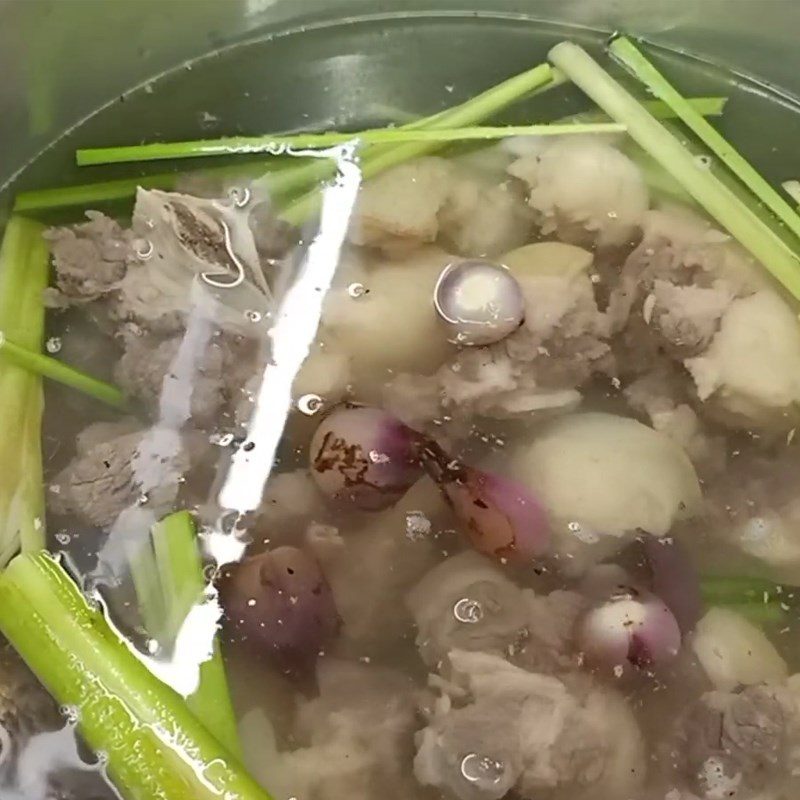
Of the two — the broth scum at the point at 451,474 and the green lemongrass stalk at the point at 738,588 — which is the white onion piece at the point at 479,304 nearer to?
the broth scum at the point at 451,474

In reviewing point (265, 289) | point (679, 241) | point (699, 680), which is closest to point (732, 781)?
point (699, 680)

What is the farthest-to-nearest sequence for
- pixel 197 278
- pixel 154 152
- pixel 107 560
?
1. pixel 154 152
2. pixel 197 278
3. pixel 107 560

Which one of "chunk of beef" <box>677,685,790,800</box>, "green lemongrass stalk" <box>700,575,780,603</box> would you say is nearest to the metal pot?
"green lemongrass stalk" <box>700,575,780,603</box>

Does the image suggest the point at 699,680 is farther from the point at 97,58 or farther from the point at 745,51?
the point at 97,58

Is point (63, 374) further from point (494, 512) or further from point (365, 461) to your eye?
point (494, 512)

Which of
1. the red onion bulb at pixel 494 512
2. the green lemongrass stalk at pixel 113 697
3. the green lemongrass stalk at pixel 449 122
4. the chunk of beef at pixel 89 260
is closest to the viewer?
the green lemongrass stalk at pixel 113 697

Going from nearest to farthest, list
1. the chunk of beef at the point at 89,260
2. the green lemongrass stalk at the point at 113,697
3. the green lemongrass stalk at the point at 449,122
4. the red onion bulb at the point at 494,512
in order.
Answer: the green lemongrass stalk at the point at 113,697 < the red onion bulb at the point at 494,512 < the chunk of beef at the point at 89,260 < the green lemongrass stalk at the point at 449,122

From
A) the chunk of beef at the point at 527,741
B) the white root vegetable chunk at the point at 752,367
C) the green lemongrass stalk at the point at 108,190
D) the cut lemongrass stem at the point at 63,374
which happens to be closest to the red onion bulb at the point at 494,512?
the chunk of beef at the point at 527,741
